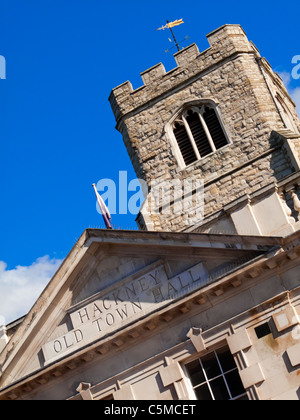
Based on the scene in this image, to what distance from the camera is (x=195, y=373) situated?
1516 cm

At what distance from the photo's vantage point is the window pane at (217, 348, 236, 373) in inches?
585

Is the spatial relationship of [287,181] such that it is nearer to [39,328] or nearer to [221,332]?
[221,332]

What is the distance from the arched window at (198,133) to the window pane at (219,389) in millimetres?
11214

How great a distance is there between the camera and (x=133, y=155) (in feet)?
86.0

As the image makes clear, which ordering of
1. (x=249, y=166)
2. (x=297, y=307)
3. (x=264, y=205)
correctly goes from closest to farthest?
(x=297, y=307)
(x=264, y=205)
(x=249, y=166)

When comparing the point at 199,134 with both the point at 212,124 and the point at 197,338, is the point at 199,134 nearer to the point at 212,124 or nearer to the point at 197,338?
the point at 212,124

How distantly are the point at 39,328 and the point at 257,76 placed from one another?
514 inches

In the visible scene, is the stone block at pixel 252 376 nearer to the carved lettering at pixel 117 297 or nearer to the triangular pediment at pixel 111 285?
the triangular pediment at pixel 111 285

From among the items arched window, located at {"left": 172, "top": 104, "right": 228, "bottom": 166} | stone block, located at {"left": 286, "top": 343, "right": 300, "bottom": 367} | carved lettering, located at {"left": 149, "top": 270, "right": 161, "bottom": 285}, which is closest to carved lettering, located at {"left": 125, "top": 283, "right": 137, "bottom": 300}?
carved lettering, located at {"left": 149, "top": 270, "right": 161, "bottom": 285}

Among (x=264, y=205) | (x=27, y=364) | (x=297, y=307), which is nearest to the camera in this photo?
(x=297, y=307)

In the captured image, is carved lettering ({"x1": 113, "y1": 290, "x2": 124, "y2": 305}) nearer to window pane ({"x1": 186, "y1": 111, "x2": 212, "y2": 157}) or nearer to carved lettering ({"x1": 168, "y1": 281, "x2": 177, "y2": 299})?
carved lettering ({"x1": 168, "y1": 281, "x2": 177, "y2": 299})

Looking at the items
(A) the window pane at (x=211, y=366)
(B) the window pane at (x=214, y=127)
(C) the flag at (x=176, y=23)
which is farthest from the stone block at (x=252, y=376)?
(C) the flag at (x=176, y=23)

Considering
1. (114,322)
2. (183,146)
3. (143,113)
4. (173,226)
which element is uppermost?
(143,113)
